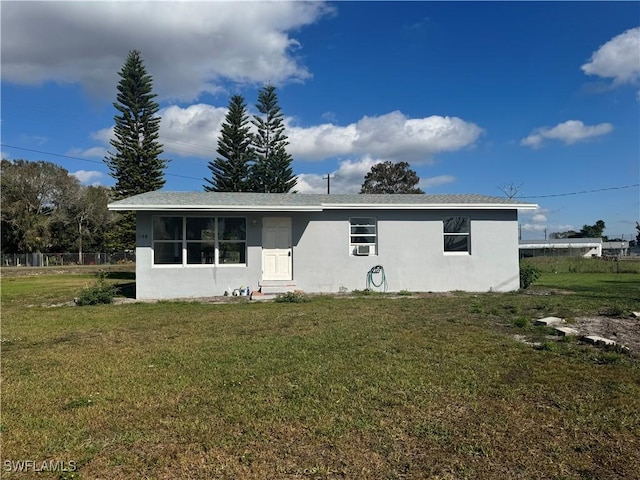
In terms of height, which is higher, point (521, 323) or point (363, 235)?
point (363, 235)

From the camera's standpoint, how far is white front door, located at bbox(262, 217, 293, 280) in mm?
13773

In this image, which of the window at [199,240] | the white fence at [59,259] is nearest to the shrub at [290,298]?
the window at [199,240]

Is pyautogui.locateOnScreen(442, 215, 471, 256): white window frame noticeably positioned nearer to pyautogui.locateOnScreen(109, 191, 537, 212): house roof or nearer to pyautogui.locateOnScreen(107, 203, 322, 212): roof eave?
pyautogui.locateOnScreen(109, 191, 537, 212): house roof

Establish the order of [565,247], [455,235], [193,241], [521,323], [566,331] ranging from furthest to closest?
1. [565,247]
2. [455,235]
3. [193,241]
4. [521,323]
5. [566,331]

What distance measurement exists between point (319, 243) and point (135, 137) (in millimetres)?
21976

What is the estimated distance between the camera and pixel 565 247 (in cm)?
5719

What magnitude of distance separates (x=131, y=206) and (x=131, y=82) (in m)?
21.6

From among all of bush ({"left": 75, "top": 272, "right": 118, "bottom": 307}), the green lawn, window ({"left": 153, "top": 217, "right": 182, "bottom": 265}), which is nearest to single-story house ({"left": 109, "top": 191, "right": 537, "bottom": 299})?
window ({"left": 153, "top": 217, "right": 182, "bottom": 265})

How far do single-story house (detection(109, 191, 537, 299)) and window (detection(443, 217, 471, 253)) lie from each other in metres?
0.03

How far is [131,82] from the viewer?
99.2 ft

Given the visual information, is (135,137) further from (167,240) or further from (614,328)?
(614,328)

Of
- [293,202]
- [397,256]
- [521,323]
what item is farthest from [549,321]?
[293,202]

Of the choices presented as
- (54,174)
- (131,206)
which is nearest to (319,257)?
(131,206)

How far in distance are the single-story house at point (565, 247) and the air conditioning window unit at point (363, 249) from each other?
46.4 meters
